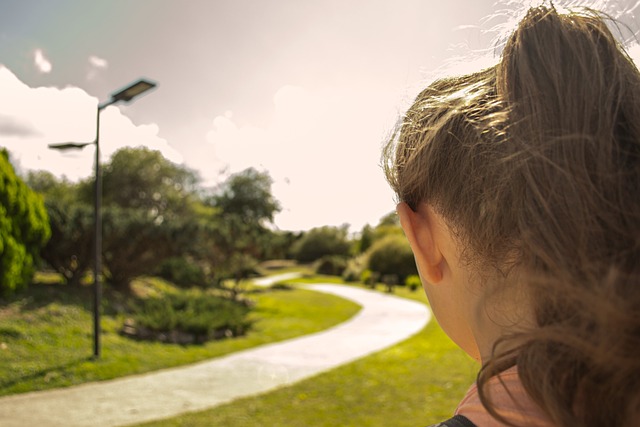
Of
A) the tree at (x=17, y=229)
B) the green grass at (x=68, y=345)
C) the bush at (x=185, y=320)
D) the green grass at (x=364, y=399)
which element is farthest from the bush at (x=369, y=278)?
the tree at (x=17, y=229)

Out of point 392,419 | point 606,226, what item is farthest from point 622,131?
point 392,419

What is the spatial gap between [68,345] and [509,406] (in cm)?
1050

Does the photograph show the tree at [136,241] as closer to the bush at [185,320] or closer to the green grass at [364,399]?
the bush at [185,320]

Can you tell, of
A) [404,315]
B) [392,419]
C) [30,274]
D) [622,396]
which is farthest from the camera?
[404,315]

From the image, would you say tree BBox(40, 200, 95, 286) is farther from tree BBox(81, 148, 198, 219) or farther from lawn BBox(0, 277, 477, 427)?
tree BBox(81, 148, 198, 219)

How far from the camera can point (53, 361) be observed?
882 cm

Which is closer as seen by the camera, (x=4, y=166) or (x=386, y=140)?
(x=386, y=140)

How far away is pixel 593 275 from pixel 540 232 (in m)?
0.06

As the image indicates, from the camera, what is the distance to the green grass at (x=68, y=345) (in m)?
8.30

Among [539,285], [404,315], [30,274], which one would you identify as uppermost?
[539,285]

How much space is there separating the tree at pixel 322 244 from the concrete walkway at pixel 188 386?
3687 centimetres

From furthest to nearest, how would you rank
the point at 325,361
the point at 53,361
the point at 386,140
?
1. the point at 325,361
2. the point at 53,361
3. the point at 386,140

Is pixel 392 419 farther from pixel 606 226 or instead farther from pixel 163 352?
pixel 606 226

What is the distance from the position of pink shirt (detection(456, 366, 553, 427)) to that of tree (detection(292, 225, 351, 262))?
162 feet
